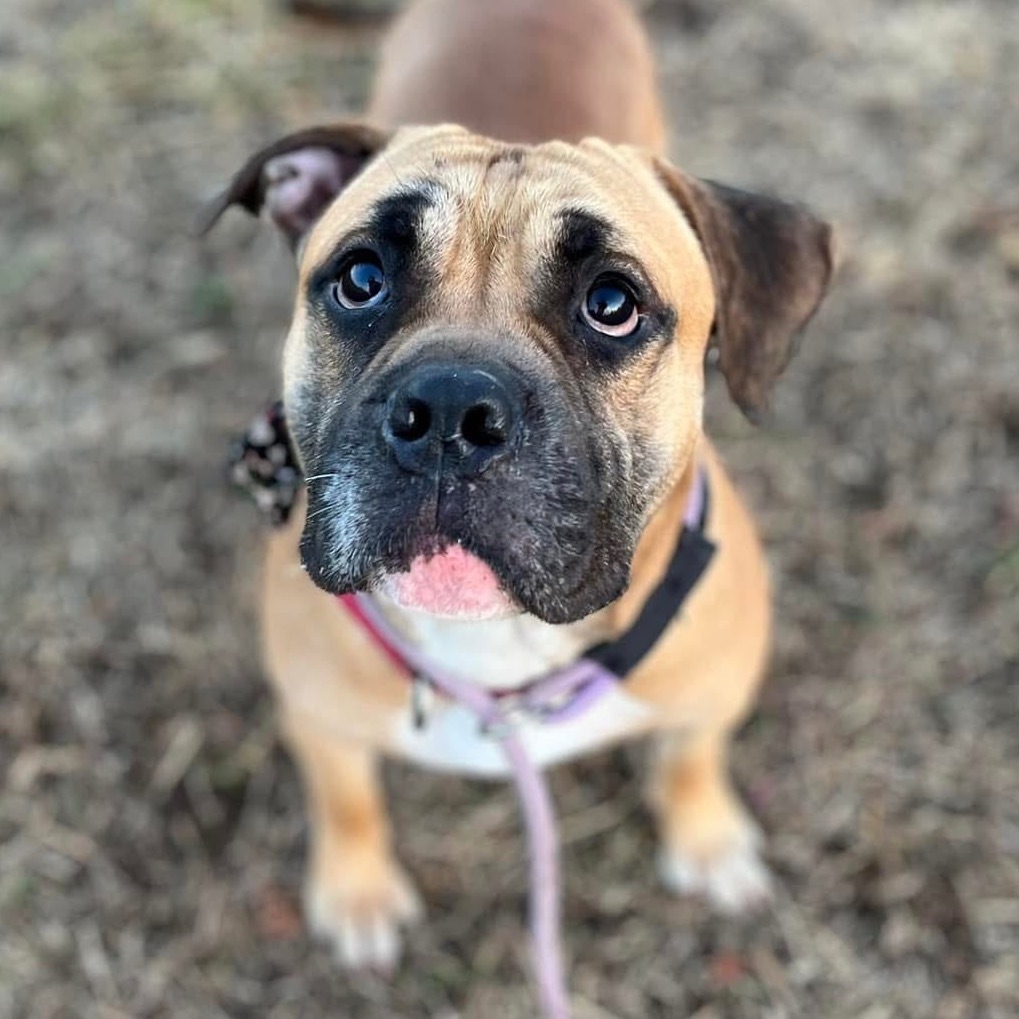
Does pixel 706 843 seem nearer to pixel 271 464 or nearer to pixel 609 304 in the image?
pixel 271 464

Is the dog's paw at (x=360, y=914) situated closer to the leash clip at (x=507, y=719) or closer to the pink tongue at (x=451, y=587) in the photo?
the leash clip at (x=507, y=719)

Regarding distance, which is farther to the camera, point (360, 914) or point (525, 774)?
point (360, 914)

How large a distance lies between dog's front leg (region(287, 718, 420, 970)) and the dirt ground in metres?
0.07

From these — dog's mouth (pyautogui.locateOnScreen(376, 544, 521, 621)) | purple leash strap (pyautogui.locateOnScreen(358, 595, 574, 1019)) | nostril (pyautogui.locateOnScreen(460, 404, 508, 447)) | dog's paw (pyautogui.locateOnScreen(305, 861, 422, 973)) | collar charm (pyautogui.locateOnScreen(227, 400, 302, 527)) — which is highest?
nostril (pyautogui.locateOnScreen(460, 404, 508, 447))

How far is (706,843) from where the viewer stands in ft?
10.7

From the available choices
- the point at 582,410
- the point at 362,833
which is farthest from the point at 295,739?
Answer: the point at 582,410

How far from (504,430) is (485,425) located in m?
0.03

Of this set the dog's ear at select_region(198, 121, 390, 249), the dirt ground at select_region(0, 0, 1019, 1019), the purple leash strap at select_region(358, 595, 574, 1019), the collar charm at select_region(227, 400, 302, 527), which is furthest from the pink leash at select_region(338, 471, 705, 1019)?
the dog's ear at select_region(198, 121, 390, 249)

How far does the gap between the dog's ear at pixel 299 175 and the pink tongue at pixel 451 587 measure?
95 cm

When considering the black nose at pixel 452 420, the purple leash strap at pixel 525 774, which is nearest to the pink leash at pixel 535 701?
the purple leash strap at pixel 525 774

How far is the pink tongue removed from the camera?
203cm

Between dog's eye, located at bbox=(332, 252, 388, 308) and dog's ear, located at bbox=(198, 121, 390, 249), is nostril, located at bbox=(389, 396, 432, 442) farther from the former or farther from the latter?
dog's ear, located at bbox=(198, 121, 390, 249)

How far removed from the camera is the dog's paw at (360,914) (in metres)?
3.22

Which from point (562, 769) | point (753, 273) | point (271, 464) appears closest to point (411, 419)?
point (271, 464)
